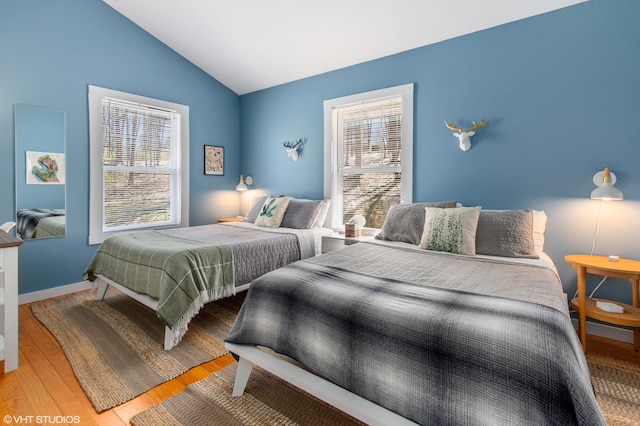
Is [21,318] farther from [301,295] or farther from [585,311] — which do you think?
[585,311]

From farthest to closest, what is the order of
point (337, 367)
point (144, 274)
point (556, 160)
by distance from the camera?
1. point (556, 160)
2. point (144, 274)
3. point (337, 367)

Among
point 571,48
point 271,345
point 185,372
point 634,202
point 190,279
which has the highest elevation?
point 571,48

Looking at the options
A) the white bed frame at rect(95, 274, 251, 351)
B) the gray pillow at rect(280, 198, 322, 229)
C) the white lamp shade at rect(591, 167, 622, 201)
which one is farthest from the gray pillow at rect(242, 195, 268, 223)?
the white lamp shade at rect(591, 167, 622, 201)

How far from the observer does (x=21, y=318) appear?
274cm

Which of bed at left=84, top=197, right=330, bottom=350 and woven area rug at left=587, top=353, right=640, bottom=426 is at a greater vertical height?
bed at left=84, top=197, right=330, bottom=350

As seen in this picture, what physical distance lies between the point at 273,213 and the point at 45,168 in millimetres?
2284

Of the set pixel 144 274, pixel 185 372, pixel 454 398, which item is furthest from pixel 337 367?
pixel 144 274

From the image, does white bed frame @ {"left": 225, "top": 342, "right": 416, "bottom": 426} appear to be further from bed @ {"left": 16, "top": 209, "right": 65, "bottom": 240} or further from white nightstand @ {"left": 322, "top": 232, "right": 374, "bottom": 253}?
bed @ {"left": 16, "top": 209, "right": 65, "bottom": 240}

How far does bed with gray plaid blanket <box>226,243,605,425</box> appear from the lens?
3.28ft

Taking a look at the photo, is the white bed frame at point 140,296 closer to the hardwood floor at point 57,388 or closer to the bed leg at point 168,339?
the bed leg at point 168,339

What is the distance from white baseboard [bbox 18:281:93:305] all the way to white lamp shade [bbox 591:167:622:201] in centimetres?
443

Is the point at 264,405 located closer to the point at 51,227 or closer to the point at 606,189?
the point at 606,189

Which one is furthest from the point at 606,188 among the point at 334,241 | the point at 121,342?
the point at 121,342

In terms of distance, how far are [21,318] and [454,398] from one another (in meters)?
3.44
